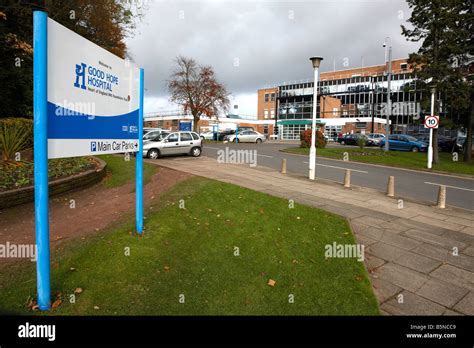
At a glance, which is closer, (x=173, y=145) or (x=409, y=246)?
(x=409, y=246)

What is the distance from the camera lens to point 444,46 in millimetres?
18656

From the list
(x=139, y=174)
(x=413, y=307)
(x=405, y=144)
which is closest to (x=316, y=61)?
(x=139, y=174)

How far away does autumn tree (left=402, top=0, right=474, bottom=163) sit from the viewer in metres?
18.4

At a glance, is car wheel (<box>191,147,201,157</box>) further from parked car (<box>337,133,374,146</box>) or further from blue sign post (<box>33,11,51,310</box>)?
parked car (<box>337,133,374,146</box>)

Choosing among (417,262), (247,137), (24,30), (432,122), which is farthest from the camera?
(247,137)

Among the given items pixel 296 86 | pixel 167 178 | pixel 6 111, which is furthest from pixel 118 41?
pixel 296 86

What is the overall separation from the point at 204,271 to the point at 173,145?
15.4m

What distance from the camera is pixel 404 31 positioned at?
19719 mm

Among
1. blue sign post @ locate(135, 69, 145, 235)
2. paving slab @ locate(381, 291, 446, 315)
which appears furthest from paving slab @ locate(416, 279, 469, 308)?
blue sign post @ locate(135, 69, 145, 235)

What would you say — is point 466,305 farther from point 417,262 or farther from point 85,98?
point 85,98

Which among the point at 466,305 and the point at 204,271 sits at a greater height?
the point at 204,271

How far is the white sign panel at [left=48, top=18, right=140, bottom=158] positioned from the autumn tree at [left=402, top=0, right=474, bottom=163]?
19.4m

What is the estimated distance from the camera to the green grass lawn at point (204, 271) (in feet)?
11.3
